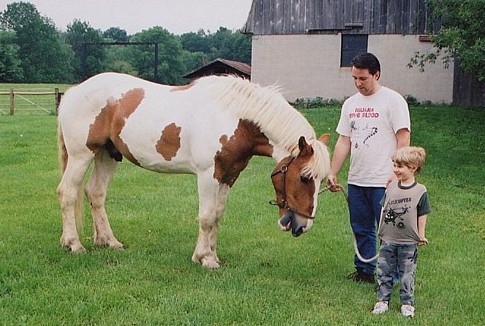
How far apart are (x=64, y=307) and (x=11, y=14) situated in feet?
308

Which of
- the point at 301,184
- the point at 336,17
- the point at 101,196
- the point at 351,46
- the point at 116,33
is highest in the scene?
the point at 116,33

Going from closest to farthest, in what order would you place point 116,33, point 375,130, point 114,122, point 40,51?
point 375,130
point 114,122
point 40,51
point 116,33

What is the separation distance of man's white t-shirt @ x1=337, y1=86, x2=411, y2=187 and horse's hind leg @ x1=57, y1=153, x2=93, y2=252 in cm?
258

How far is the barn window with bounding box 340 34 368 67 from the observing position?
76.9 feet

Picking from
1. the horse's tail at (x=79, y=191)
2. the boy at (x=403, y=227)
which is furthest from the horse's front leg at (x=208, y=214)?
the boy at (x=403, y=227)

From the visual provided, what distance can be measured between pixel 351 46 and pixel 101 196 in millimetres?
19290

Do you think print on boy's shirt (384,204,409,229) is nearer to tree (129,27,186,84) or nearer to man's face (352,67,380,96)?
man's face (352,67,380,96)

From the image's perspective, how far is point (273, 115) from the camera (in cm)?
491

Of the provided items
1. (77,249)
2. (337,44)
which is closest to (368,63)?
(77,249)

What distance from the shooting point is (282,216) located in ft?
15.5

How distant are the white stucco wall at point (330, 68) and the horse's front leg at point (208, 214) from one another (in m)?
17.5

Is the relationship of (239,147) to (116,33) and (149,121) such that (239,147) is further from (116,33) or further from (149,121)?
(116,33)

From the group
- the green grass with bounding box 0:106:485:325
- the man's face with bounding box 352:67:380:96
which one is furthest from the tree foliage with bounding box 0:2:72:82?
the man's face with bounding box 352:67:380:96

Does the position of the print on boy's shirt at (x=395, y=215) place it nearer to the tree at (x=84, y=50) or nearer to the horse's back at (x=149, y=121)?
the horse's back at (x=149, y=121)
